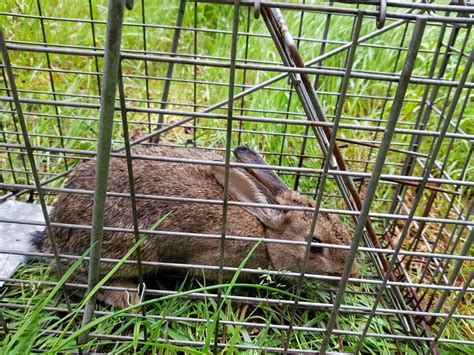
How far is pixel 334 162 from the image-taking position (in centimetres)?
223

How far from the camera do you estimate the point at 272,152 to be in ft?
11.4

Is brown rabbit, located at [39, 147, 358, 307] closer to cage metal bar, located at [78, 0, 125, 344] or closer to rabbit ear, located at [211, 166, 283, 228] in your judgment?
rabbit ear, located at [211, 166, 283, 228]

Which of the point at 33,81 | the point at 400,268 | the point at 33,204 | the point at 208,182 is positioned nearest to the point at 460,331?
the point at 400,268

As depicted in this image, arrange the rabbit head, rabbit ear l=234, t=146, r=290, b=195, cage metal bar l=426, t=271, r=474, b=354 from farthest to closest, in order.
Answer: rabbit ear l=234, t=146, r=290, b=195 → the rabbit head → cage metal bar l=426, t=271, r=474, b=354

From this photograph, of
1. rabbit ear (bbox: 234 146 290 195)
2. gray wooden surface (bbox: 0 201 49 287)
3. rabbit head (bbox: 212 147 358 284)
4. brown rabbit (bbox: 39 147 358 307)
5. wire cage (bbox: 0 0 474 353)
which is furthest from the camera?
rabbit ear (bbox: 234 146 290 195)

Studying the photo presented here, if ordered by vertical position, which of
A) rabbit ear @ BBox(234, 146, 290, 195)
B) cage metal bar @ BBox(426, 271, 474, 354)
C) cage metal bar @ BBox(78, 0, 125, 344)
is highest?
cage metal bar @ BBox(78, 0, 125, 344)

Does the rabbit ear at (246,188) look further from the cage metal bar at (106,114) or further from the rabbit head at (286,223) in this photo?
the cage metal bar at (106,114)

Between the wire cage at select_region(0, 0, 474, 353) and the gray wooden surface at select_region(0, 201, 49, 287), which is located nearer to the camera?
the wire cage at select_region(0, 0, 474, 353)

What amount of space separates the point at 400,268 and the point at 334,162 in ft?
3.60

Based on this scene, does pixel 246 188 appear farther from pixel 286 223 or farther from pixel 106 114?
Result: pixel 106 114

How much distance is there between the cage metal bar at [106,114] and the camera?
55.2 inches

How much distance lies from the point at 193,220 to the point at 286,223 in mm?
614

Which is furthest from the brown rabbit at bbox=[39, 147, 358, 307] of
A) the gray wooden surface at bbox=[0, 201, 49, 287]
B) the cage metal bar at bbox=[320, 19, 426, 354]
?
the cage metal bar at bbox=[320, 19, 426, 354]

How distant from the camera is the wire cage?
63.6 inches
